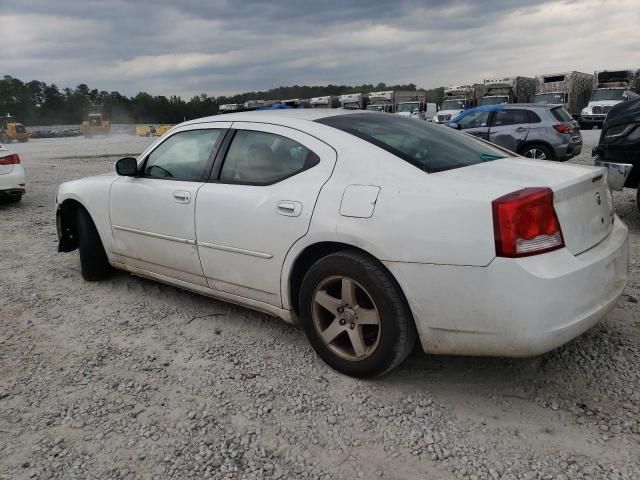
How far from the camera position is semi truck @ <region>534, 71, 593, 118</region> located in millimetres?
27397

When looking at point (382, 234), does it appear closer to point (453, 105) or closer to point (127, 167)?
point (127, 167)

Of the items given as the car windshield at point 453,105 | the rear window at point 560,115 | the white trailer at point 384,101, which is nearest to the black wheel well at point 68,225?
the rear window at point 560,115

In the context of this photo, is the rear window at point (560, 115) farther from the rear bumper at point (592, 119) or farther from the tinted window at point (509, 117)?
the rear bumper at point (592, 119)

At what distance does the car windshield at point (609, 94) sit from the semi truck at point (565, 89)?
1490 mm

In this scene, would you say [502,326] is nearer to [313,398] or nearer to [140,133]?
[313,398]

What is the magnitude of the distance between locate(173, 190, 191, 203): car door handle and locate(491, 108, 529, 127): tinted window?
9.80 metres

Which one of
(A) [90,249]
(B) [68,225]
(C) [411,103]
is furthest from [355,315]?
Result: (C) [411,103]

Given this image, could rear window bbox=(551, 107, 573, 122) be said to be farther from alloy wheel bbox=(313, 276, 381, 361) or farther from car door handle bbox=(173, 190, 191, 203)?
alloy wheel bbox=(313, 276, 381, 361)

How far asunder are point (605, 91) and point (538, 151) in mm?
19574

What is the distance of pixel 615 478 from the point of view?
6.66ft

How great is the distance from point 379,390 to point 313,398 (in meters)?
0.36

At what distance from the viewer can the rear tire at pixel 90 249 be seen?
14.7 feet

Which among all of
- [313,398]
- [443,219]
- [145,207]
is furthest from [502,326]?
[145,207]

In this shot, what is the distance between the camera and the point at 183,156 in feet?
12.5
